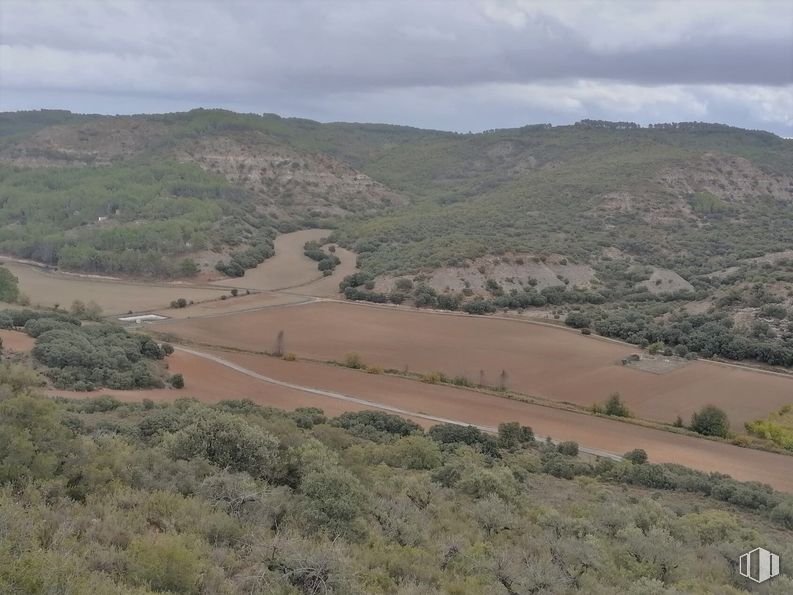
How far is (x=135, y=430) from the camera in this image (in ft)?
74.4

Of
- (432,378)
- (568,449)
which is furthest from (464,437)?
(432,378)

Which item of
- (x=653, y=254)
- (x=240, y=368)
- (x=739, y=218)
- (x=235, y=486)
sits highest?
(x=739, y=218)

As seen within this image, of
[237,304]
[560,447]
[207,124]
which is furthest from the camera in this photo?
[207,124]

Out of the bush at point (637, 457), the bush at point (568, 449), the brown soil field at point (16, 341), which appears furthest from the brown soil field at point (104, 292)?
the bush at point (637, 457)

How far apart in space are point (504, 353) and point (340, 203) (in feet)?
307

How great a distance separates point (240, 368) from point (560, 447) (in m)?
23.5

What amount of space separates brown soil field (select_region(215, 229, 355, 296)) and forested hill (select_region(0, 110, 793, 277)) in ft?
8.41

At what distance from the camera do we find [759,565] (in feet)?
52.5

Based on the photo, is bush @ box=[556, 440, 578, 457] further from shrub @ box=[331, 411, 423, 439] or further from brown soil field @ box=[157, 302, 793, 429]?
brown soil field @ box=[157, 302, 793, 429]

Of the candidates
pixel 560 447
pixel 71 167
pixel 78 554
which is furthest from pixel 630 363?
pixel 71 167

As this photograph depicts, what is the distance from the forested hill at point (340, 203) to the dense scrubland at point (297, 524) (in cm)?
5886

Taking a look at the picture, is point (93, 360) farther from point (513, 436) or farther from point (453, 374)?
point (513, 436)

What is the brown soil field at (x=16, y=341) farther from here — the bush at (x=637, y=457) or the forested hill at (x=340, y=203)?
the forested hill at (x=340, y=203)

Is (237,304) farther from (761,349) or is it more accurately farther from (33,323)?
(761,349)
